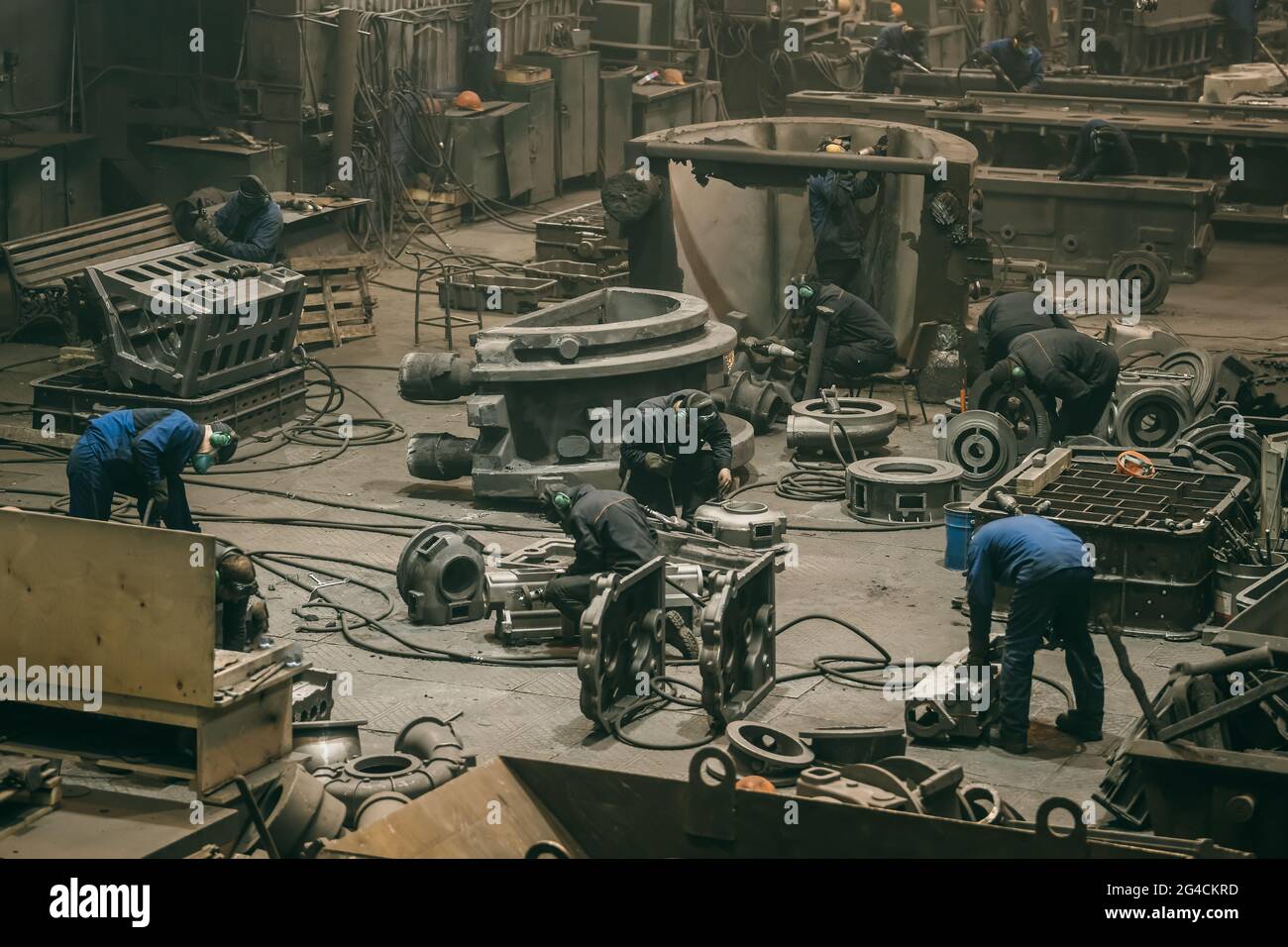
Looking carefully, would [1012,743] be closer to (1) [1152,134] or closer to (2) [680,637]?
(2) [680,637]

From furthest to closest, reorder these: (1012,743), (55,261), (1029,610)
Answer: (55,261) → (1012,743) → (1029,610)

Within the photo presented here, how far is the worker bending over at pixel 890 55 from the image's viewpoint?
23875 mm

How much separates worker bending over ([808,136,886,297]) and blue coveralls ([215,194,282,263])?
440 centimetres

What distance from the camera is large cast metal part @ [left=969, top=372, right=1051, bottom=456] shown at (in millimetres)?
13234

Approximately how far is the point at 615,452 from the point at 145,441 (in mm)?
3515

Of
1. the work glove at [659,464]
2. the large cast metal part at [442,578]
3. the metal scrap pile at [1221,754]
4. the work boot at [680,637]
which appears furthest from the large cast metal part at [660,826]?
the work glove at [659,464]

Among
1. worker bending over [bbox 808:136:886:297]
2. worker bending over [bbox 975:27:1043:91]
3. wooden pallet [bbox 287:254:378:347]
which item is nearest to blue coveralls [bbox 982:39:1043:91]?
worker bending over [bbox 975:27:1043:91]

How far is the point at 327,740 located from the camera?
8.54 meters

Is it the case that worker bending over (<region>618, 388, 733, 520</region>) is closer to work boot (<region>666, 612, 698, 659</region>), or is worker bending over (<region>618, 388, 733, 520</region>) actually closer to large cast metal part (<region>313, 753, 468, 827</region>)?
work boot (<region>666, 612, 698, 659</region>)

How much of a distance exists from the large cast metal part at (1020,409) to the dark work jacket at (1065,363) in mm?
134

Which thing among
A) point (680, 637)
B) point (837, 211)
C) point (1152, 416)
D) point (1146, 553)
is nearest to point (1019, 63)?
point (837, 211)

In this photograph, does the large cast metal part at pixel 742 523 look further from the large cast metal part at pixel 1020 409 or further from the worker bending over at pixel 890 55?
the worker bending over at pixel 890 55
